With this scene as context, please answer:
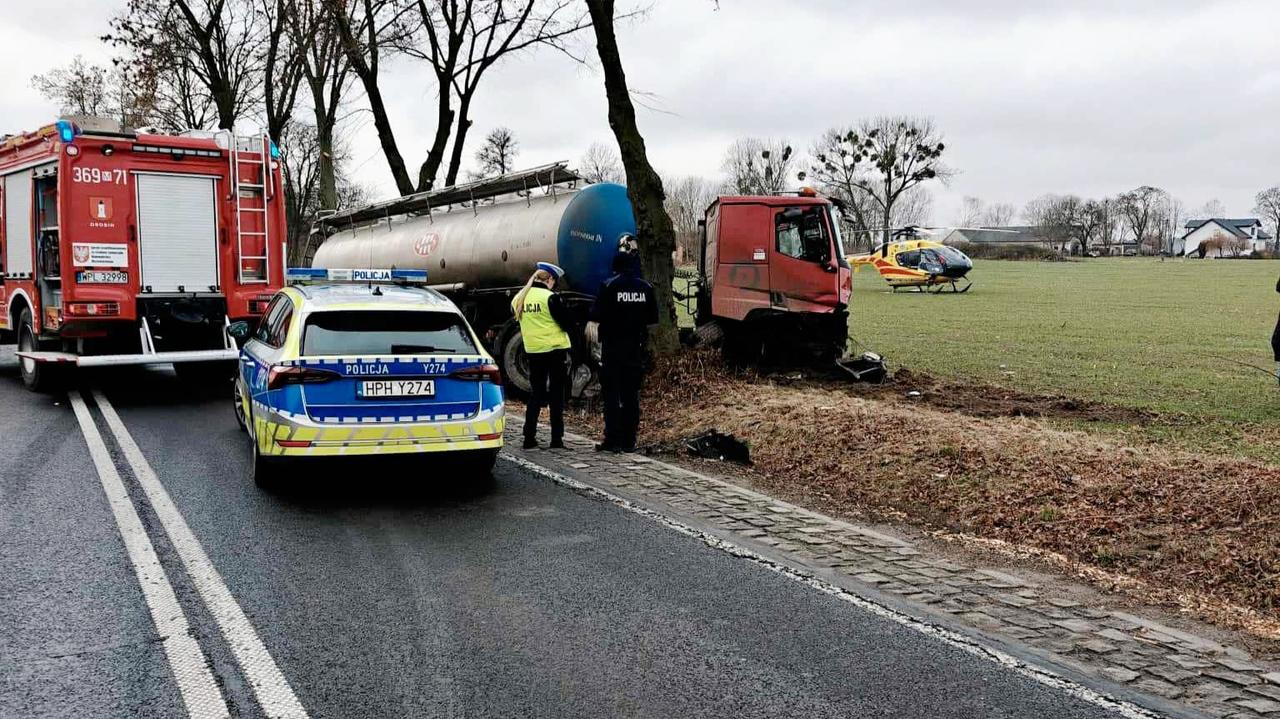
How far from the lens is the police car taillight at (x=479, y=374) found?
7.37 m

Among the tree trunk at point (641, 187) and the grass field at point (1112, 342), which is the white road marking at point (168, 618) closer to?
the tree trunk at point (641, 187)

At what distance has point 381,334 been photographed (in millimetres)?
7387

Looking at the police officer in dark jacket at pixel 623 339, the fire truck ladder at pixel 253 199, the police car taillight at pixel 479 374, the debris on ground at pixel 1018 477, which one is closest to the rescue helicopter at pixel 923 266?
the fire truck ladder at pixel 253 199

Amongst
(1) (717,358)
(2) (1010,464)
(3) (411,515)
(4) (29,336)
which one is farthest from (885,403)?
(4) (29,336)

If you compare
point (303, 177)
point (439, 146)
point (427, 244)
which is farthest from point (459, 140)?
point (303, 177)

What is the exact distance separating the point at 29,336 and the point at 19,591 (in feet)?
31.4

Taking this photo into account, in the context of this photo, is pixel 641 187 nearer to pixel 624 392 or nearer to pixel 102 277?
pixel 624 392

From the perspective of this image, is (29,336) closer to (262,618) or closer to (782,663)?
(262,618)

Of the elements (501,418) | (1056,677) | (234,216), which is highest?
(234,216)

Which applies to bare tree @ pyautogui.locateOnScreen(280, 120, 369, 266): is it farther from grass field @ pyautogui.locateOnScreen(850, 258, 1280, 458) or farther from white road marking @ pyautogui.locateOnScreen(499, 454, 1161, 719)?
white road marking @ pyautogui.locateOnScreen(499, 454, 1161, 719)

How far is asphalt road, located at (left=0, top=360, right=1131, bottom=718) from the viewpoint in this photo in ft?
13.0

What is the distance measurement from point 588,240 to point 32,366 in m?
7.54

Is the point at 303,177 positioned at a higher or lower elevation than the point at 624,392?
higher

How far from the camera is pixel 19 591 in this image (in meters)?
5.14
